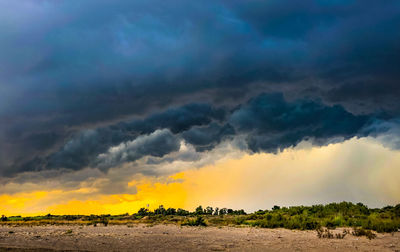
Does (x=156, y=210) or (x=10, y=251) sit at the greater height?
(x=156, y=210)

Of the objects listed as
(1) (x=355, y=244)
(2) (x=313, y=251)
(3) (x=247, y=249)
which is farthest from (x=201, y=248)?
(1) (x=355, y=244)

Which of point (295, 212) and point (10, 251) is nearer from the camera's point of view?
point (10, 251)

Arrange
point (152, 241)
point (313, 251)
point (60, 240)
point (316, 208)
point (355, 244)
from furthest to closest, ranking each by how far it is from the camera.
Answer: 1. point (316, 208)
2. point (60, 240)
3. point (152, 241)
4. point (355, 244)
5. point (313, 251)

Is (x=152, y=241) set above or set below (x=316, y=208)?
below

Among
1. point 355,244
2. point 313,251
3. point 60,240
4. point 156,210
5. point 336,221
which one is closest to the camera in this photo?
point 313,251

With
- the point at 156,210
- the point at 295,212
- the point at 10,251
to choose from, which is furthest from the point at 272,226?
the point at 156,210

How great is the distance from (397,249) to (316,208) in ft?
135

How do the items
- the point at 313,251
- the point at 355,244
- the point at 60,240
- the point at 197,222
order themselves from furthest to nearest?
1. the point at 197,222
2. the point at 60,240
3. the point at 355,244
4. the point at 313,251

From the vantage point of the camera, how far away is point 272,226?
50250mm

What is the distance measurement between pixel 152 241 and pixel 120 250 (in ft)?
17.7

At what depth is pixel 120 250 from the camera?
26.5m

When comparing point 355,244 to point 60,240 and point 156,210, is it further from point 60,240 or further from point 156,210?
point 156,210

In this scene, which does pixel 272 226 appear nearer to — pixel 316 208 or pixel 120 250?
pixel 316 208

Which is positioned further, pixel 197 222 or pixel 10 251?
pixel 197 222
